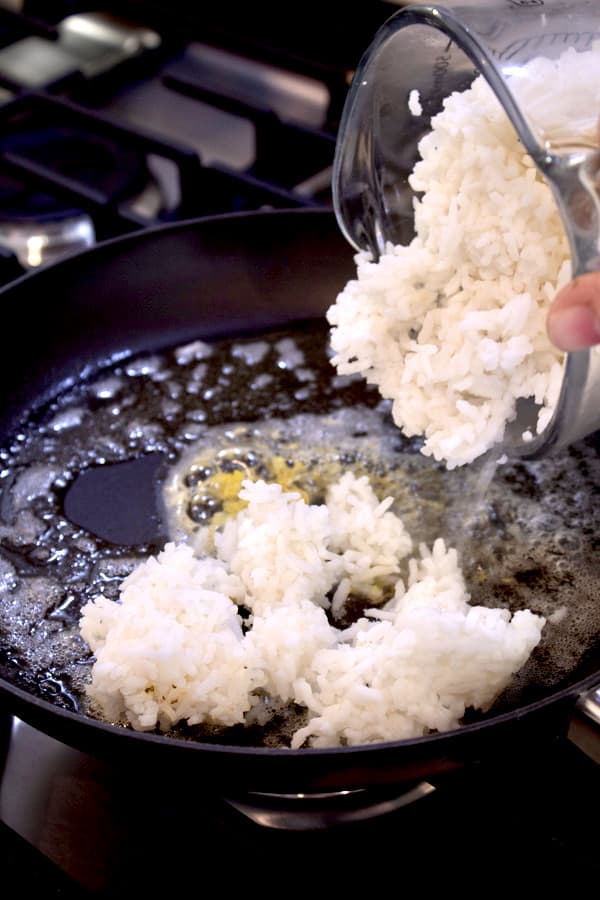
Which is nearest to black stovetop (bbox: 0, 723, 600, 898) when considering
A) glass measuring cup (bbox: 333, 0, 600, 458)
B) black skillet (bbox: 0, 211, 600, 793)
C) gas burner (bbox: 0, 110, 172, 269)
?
glass measuring cup (bbox: 333, 0, 600, 458)

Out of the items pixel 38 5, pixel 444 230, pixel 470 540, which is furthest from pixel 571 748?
pixel 38 5

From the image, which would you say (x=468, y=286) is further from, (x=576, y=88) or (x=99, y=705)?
(x=99, y=705)

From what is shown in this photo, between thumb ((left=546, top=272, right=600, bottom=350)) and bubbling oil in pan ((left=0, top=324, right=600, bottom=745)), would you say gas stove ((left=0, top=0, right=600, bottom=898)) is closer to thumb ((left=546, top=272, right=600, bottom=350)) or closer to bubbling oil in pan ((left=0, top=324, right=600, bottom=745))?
bubbling oil in pan ((left=0, top=324, right=600, bottom=745))

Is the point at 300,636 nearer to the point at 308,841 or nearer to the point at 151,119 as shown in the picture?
the point at 308,841

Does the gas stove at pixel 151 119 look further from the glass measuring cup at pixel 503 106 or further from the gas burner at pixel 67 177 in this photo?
the glass measuring cup at pixel 503 106

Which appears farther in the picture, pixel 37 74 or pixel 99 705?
pixel 37 74

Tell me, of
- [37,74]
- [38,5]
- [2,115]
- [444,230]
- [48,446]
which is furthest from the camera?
[37,74]
